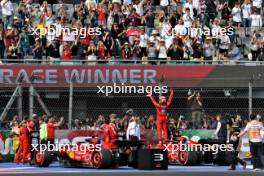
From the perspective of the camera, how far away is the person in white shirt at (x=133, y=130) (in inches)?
1052

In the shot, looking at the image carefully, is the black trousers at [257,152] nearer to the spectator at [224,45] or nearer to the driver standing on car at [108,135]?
the driver standing on car at [108,135]

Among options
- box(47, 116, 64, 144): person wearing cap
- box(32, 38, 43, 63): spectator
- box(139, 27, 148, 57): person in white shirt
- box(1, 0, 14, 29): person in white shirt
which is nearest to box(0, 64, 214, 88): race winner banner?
box(32, 38, 43, 63): spectator

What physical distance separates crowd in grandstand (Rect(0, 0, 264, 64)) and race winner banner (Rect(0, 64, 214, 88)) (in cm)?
58

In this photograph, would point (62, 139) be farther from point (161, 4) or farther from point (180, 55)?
point (161, 4)

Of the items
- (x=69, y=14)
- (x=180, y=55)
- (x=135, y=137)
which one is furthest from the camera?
(x=69, y=14)

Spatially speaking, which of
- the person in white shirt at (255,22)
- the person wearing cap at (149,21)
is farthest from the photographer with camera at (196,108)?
the person in white shirt at (255,22)

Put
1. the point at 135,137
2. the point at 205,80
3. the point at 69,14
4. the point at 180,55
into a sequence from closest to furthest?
the point at 135,137
the point at 205,80
the point at 180,55
the point at 69,14

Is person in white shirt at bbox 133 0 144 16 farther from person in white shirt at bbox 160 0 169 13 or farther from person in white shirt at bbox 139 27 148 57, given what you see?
person in white shirt at bbox 139 27 148 57

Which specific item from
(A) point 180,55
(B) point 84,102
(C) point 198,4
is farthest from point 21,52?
(C) point 198,4

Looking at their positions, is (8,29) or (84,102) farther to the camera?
(8,29)

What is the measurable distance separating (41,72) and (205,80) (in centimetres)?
560

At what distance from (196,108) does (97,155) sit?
416cm

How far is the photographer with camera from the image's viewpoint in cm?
2726

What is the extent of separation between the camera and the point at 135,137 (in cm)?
2669
